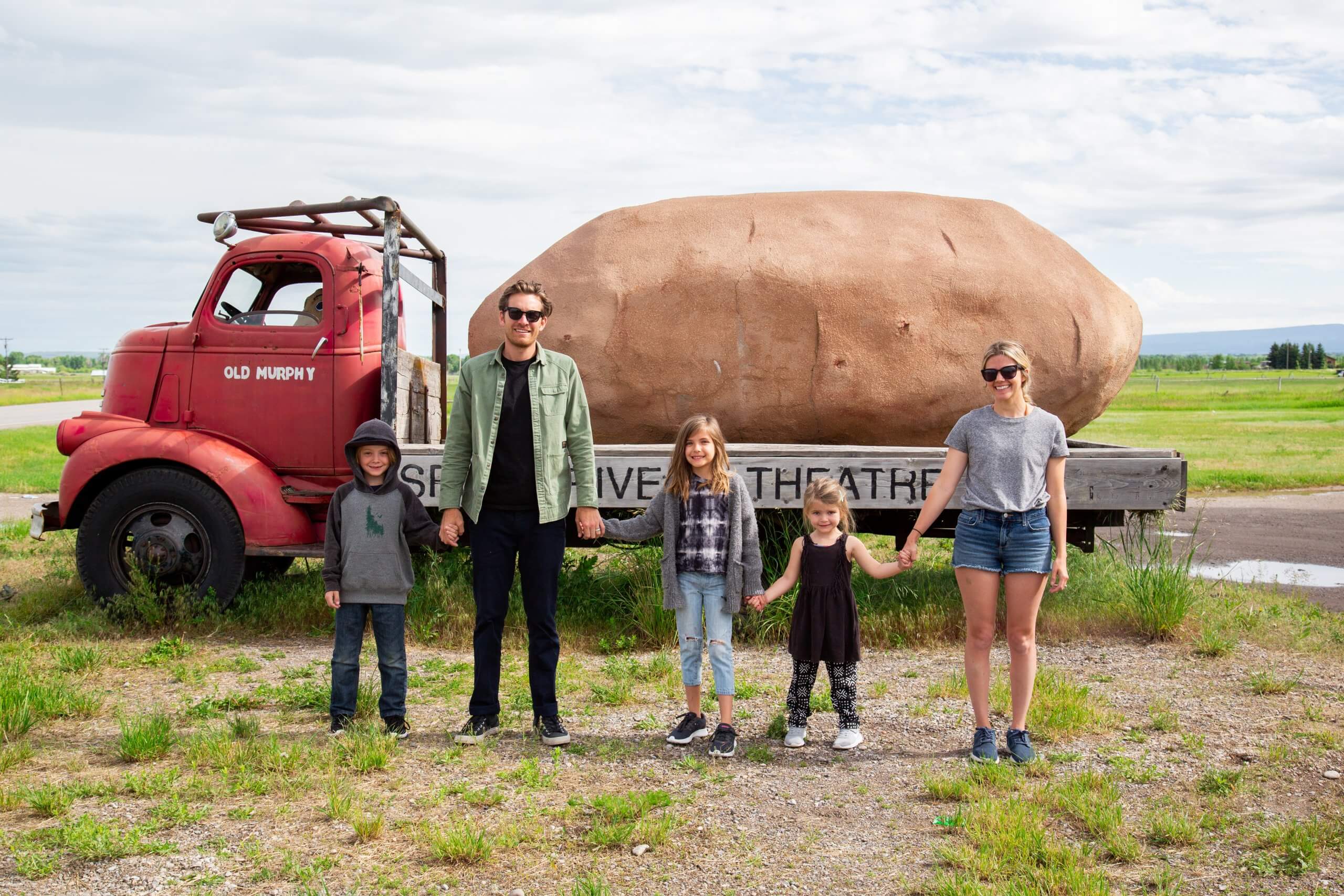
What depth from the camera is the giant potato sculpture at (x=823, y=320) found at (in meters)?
5.57

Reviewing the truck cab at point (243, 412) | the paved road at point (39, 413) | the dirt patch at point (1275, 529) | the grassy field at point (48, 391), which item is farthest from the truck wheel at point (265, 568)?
the grassy field at point (48, 391)

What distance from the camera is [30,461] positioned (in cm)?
1590

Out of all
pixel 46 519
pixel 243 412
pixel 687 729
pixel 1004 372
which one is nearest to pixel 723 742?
pixel 687 729

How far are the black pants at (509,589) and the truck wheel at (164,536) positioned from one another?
2.24m

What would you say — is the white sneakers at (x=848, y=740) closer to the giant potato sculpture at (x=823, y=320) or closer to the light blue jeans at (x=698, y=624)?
the light blue jeans at (x=698, y=624)

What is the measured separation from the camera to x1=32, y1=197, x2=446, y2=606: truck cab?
219 inches

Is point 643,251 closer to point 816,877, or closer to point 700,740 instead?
point 700,740

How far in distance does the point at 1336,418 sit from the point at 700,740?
2620 cm

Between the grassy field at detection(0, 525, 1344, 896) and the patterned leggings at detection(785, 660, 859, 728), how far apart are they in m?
0.14

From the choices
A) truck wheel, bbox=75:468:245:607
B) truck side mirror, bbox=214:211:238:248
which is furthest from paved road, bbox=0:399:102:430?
truck side mirror, bbox=214:211:238:248

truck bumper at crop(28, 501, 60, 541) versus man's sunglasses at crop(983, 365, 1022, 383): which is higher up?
man's sunglasses at crop(983, 365, 1022, 383)

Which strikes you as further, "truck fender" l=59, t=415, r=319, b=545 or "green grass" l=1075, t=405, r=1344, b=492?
"green grass" l=1075, t=405, r=1344, b=492

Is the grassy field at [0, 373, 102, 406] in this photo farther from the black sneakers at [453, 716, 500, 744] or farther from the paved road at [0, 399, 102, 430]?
the black sneakers at [453, 716, 500, 744]

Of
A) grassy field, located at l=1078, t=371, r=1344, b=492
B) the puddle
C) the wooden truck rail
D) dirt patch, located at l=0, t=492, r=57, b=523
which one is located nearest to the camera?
the wooden truck rail
